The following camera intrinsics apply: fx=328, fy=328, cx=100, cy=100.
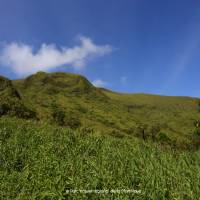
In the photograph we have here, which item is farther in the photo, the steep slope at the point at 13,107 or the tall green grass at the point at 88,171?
the steep slope at the point at 13,107

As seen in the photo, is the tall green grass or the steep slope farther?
the steep slope

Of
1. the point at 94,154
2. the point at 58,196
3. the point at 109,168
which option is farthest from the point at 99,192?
the point at 94,154

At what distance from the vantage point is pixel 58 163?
7.16m

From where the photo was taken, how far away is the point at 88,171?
21.2ft

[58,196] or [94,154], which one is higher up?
[94,154]

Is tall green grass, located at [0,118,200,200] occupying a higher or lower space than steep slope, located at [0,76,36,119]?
lower

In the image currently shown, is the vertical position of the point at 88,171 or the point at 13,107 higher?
the point at 13,107

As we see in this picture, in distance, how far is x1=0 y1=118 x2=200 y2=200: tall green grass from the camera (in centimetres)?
558

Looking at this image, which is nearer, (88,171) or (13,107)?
(88,171)

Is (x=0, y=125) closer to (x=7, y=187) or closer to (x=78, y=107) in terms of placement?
(x=7, y=187)

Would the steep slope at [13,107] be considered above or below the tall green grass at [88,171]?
above

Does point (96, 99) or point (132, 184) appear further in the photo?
point (96, 99)

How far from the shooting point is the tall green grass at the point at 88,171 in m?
5.58

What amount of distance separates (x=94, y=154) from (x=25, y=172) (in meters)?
2.30
